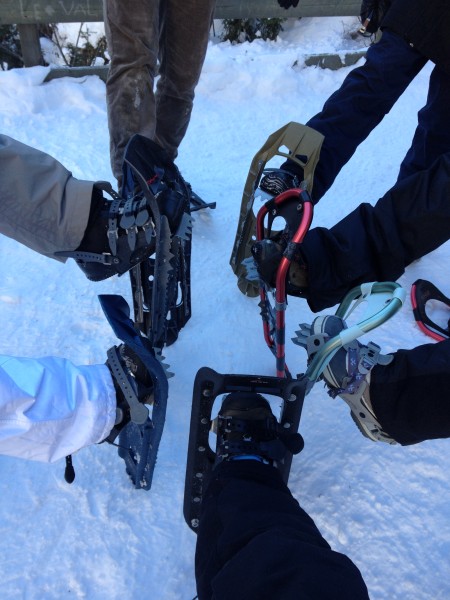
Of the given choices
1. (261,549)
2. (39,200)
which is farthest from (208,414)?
(39,200)

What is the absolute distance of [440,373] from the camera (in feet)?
4.64

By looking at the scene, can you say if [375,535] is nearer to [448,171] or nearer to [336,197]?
[448,171]

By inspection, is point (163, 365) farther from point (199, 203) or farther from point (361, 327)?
point (199, 203)

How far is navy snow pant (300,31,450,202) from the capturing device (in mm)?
2232

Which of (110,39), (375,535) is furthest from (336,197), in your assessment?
(375,535)

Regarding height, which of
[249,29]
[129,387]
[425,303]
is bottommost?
[425,303]

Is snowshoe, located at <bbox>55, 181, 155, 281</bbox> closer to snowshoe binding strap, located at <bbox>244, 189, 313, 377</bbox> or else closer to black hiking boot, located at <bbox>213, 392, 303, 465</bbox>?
snowshoe binding strap, located at <bbox>244, 189, 313, 377</bbox>

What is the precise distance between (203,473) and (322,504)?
16.0 inches

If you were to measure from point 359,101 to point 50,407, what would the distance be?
187 centimetres

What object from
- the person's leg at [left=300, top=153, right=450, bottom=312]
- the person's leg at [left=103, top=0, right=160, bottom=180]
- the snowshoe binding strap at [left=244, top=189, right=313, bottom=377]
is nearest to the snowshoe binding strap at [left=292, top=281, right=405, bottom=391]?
the snowshoe binding strap at [left=244, top=189, right=313, bottom=377]

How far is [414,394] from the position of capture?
142 cm

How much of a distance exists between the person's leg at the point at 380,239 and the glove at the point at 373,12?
1206mm

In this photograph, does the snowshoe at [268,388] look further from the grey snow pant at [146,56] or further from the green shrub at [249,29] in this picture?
the green shrub at [249,29]

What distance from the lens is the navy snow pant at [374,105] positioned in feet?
7.32
